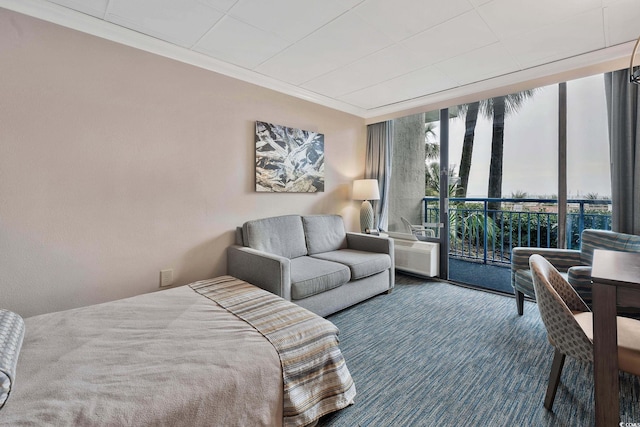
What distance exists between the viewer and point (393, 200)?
4230mm

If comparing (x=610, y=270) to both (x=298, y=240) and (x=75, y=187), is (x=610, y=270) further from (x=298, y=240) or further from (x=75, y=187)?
(x=75, y=187)

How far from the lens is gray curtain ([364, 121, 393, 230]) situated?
13.5ft

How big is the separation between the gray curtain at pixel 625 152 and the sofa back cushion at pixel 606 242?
0.20 meters

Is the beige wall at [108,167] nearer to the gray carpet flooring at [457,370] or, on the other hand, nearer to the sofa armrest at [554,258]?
the gray carpet flooring at [457,370]

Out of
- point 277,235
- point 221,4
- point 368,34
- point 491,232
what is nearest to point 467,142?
point 491,232

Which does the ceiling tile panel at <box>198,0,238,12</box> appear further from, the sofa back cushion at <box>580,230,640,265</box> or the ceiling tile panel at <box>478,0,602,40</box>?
the sofa back cushion at <box>580,230,640,265</box>

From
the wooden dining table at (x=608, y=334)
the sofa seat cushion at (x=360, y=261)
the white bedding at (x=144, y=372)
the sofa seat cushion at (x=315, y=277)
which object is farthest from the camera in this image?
the sofa seat cushion at (x=360, y=261)

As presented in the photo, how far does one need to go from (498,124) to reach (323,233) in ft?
7.99

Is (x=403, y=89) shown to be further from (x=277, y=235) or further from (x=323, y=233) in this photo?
(x=277, y=235)

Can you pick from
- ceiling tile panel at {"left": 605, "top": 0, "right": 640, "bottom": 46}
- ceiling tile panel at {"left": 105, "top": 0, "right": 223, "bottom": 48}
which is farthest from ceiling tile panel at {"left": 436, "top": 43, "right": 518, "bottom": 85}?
ceiling tile panel at {"left": 105, "top": 0, "right": 223, "bottom": 48}

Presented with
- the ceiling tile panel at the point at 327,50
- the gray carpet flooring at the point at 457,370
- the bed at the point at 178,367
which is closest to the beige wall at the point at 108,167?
the ceiling tile panel at the point at 327,50

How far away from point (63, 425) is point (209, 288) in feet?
4.10

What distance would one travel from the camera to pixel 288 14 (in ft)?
6.44

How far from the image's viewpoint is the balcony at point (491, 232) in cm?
359
